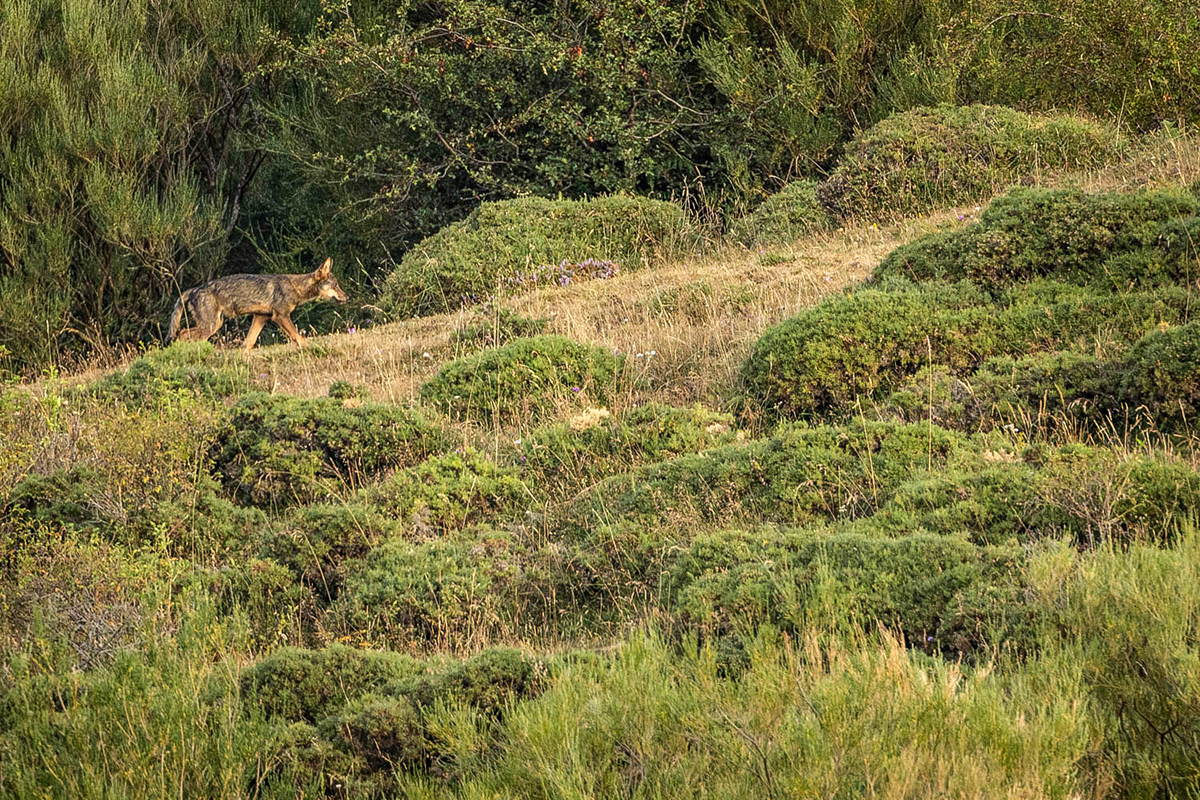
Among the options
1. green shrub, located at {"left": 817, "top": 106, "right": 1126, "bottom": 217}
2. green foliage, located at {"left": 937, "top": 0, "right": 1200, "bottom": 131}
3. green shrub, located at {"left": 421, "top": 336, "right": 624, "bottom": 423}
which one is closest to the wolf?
green shrub, located at {"left": 421, "top": 336, "right": 624, "bottom": 423}

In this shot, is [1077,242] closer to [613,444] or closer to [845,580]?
[613,444]

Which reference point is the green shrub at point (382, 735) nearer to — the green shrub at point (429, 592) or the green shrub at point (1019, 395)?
the green shrub at point (429, 592)

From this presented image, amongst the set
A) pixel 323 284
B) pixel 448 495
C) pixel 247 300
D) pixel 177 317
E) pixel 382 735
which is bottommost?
pixel 177 317

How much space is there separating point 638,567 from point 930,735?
3.05 m

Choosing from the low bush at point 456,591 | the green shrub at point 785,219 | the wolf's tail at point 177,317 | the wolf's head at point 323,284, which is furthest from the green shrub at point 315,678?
the green shrub at point 785,219

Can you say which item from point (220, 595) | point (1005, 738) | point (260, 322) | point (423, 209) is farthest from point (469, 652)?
point (423, 209)

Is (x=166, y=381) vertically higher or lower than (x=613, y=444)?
lower

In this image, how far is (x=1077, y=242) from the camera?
9.14m

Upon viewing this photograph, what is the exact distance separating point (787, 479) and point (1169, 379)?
2.16 meters

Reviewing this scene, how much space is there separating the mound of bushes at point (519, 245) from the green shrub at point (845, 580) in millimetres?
8296

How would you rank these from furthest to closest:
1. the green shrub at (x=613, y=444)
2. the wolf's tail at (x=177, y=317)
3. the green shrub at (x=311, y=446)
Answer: the wolf's tail at (x=177, y=317)
the green shrub at (x=311, y=446)
the green shrub at (x=613, y=444)

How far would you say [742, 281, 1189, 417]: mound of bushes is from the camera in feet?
27.7

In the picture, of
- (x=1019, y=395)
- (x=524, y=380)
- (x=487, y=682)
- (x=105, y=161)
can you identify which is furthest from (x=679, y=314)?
(x=105, y=161)

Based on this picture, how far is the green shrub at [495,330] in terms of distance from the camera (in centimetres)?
1155
